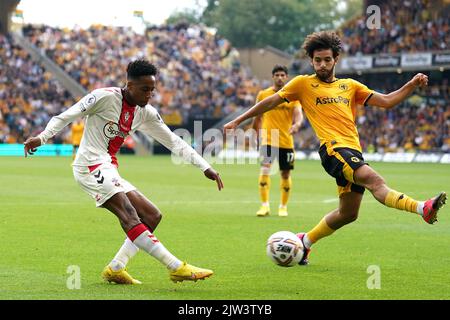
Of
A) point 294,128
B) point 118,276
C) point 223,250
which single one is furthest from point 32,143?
point 294,128

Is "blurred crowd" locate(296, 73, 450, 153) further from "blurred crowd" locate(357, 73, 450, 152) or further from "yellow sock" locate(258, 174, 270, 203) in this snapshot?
"yellow sock" locate(258, 174, 270, 203)

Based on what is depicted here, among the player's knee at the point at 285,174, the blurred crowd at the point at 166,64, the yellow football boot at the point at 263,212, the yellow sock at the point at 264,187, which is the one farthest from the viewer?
the blurred crowd at the point at 166,64

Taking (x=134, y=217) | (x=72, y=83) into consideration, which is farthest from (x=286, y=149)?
(x=72, y=83)

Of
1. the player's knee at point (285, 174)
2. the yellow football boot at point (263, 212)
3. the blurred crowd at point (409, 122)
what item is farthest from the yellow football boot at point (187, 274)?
the blurred crowd at point (409, 122)

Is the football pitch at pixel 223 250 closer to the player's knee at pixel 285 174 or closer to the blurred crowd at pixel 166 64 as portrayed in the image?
the player's knee at pixel 285 174

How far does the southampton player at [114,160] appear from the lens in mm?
7875

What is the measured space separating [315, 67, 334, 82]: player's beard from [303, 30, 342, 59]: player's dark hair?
0.17m

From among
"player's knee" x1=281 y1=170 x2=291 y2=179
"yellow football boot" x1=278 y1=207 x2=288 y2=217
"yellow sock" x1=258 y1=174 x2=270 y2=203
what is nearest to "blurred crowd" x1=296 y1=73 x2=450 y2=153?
"yellow sock" x1=258 y1=174 x2=270 y2=203

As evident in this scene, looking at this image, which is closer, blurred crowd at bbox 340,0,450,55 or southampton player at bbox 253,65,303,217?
southampton player at bbox 253,65,303,217

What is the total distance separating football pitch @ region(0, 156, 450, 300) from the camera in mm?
7828

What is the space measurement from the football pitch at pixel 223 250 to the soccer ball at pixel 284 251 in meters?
0.14

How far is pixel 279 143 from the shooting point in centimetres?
1592

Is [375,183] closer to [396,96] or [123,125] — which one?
[396,96]

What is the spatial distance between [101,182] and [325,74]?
265cm
